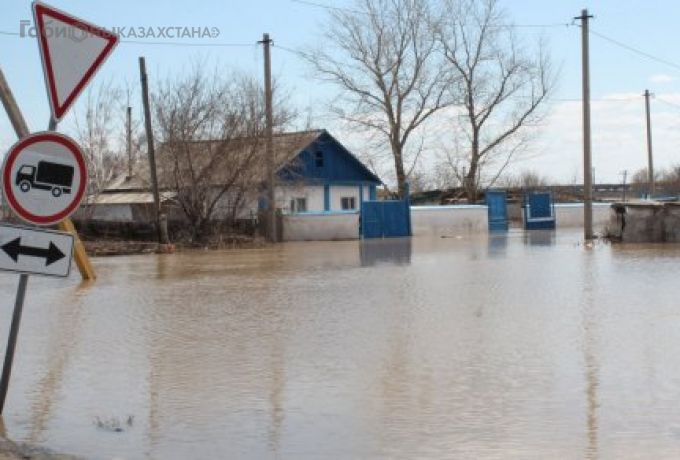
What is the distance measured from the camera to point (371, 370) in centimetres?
819

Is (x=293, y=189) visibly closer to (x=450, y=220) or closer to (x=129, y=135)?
(x=450, y=220)

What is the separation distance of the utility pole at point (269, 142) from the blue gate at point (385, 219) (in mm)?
4392

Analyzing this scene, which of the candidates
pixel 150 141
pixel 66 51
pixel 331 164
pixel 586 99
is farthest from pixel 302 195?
pixel 66 51

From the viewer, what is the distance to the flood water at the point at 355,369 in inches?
234

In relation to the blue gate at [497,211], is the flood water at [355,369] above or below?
below

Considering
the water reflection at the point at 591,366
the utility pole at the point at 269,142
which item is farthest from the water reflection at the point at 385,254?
the water reflection at the point at 591,366

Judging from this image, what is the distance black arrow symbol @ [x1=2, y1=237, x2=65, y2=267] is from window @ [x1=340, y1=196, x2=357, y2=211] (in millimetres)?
43681

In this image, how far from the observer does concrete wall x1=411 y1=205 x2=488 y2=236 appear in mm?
41688

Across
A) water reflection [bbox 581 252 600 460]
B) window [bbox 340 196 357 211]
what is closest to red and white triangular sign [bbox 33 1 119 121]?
water reflection [bbox 581 252 600 460]

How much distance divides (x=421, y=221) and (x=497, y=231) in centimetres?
370

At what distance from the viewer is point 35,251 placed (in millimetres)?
6137

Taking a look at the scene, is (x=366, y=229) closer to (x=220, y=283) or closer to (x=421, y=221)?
(x=421, y=221)

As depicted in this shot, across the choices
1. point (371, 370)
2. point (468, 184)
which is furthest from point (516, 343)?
point (468, 184)

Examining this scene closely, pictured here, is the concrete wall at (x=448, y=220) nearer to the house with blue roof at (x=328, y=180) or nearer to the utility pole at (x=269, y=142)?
the house with blue roof at (x=328, y=180)
